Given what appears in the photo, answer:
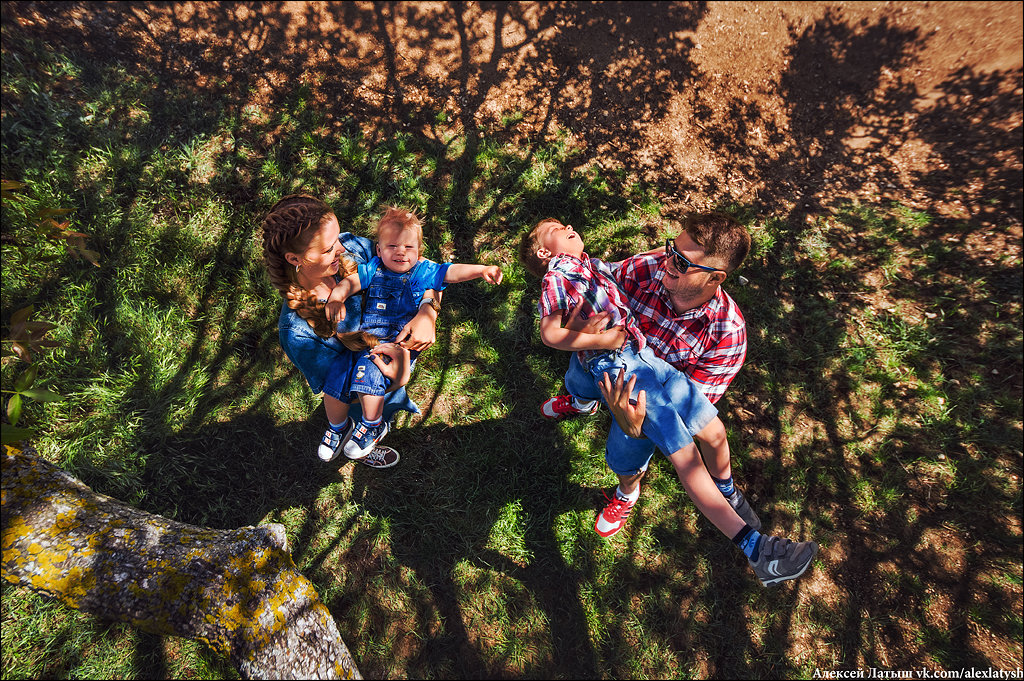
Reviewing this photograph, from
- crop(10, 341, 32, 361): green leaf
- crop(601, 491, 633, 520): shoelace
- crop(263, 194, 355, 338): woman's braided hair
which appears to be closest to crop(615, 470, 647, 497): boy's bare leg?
crop(601, 491, 633, 520): shoelace

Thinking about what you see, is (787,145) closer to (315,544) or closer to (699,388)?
(699,388)

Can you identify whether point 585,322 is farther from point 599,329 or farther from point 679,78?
point 679,78

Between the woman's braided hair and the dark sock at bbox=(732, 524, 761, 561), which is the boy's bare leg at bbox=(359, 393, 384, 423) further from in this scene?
the dark sock at bbox=(732, 524, 761, 561)

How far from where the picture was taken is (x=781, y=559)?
269 cm

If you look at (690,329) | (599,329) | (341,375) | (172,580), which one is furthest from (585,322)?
(172,580)

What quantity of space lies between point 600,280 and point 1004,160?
520 centimetres

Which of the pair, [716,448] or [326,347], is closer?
[326,347]

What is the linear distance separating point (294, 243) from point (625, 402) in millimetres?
2092

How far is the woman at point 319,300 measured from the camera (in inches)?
99.7

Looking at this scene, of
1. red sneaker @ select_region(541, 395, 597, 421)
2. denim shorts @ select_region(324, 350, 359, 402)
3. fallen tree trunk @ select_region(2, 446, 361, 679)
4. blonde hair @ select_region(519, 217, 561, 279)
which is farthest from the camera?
red sneaker @ select_region(541, 395, 597, 421)

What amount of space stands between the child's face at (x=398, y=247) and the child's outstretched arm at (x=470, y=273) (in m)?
0.24

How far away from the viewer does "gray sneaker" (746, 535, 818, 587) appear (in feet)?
8.65

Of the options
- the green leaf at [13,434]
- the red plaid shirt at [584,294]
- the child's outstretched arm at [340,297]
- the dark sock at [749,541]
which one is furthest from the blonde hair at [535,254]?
the green leaf at [13,434]

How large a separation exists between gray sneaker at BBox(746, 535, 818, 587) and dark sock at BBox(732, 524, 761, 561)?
0.9 inches
